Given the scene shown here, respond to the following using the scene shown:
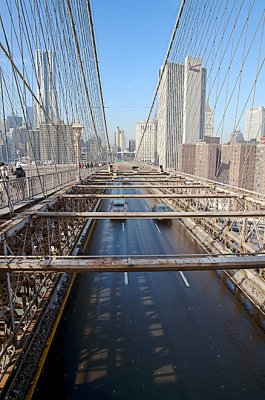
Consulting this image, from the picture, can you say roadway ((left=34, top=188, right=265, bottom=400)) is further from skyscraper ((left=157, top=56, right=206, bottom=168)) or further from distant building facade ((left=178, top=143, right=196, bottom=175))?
distant building facade ((left=178, top=143, right=196, bottom=175))

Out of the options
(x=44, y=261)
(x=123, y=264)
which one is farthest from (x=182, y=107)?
(x=44, y=261)

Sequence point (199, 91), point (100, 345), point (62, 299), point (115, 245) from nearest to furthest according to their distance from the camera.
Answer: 1. point (100, 345)
2. point (62, 299)
3. point (115, 245)
4. point (199, 91)

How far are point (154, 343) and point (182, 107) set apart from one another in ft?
102

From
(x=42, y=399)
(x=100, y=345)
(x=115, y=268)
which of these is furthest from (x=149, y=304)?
(x=115, y=268)

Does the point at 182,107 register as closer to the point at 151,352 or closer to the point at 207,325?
the point at 207,325

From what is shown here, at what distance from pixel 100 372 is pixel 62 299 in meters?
3.28

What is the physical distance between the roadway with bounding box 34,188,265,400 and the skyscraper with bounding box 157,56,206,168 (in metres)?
17.5

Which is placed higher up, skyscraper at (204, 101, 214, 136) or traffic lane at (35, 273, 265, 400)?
skyscraper at (204, 101, 214, 136)

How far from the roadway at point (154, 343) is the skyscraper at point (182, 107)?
688 inches

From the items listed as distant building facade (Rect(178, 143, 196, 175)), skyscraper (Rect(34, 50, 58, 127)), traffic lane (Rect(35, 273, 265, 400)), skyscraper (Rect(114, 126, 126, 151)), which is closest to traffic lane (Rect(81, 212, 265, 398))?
traffic lane (Rect(35, 273, 265, 400))

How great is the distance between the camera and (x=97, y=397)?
233 inches

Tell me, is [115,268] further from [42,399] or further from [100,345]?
[100,345]

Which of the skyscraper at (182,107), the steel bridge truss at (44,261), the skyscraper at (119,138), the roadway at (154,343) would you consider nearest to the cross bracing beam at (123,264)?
the steel bridge truss at (44,261)

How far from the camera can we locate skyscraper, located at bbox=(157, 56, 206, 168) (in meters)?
27.0
